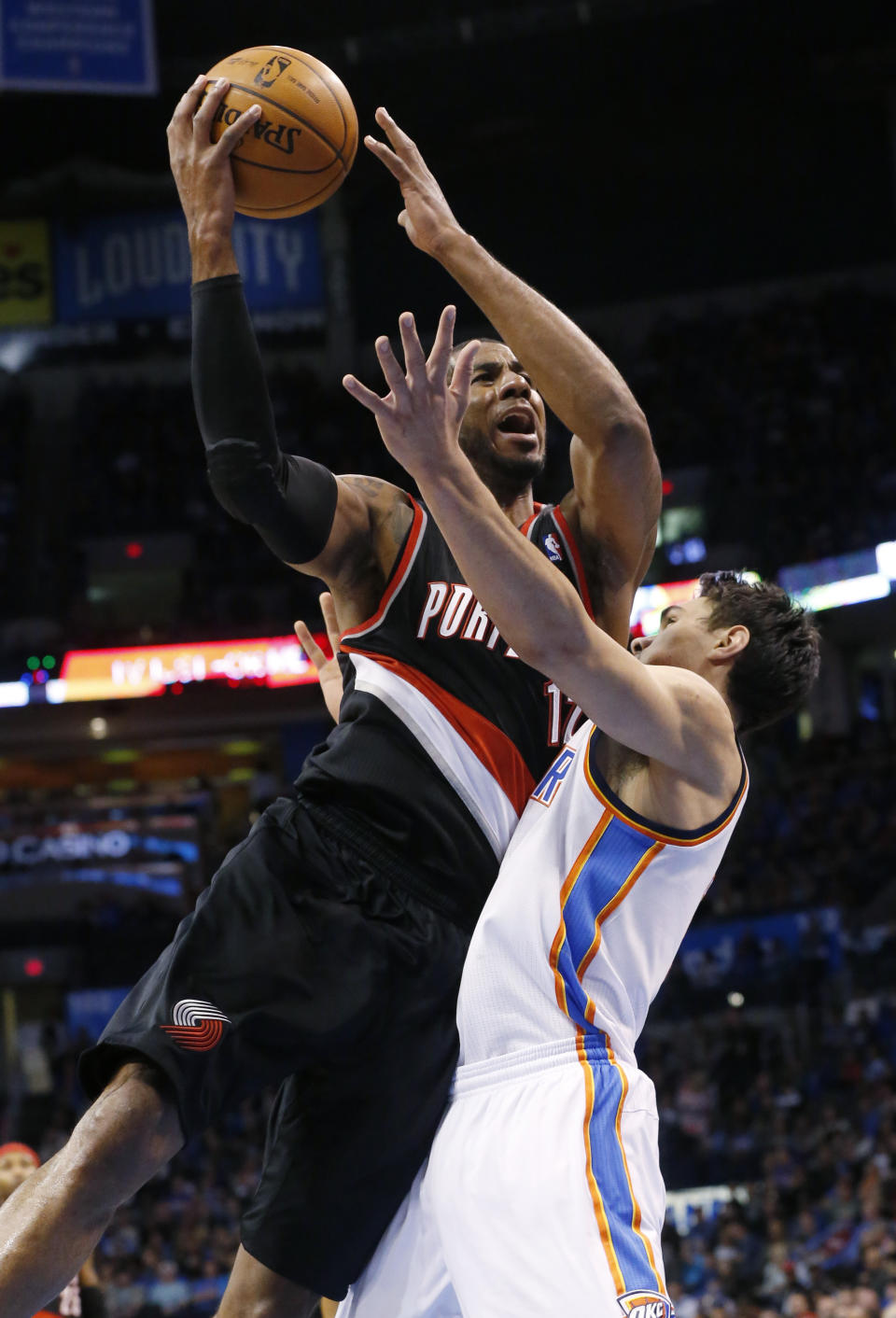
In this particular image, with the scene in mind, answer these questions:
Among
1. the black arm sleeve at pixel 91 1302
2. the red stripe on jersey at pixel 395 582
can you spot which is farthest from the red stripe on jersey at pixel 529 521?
the black arm sleeve at pixel 91 1302

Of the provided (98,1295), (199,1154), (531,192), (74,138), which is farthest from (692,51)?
(98,1295)

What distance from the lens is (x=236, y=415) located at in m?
3.13

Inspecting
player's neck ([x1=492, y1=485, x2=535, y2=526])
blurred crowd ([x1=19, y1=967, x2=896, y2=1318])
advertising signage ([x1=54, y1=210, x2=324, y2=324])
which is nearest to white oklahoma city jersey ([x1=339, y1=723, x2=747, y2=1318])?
player's neck ([x1=492, y1=485, x2=535, y2=526])

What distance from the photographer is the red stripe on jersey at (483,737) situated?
335 centimetres

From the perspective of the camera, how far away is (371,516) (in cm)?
351

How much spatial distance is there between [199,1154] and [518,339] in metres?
13.9

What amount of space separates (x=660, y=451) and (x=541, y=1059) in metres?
19.2

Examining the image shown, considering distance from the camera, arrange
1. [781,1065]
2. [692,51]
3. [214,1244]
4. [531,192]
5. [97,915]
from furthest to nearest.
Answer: [531,192] → [692,51] → [97,915] → [781,1065] → [214,1244]

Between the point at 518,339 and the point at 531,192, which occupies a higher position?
the point at 531,192

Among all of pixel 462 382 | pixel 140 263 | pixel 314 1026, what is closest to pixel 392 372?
pixel 462 382

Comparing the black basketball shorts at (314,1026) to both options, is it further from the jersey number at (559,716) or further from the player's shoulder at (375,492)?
the player's shoulder at (375,492)

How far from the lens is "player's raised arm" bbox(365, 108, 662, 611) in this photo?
10.5ft

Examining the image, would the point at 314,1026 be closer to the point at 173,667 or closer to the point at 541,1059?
the point at 541,1059

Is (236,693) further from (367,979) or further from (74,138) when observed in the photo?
(367,979)
